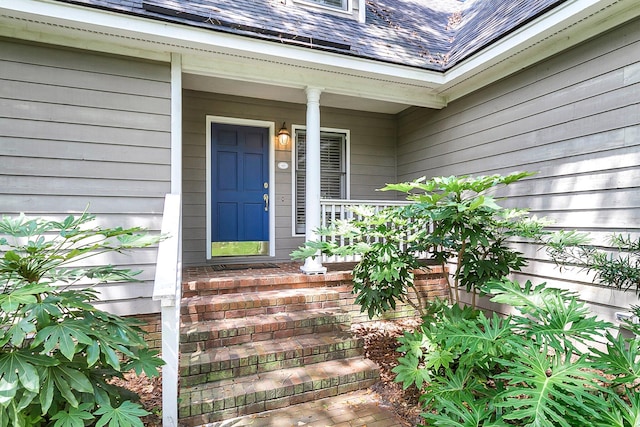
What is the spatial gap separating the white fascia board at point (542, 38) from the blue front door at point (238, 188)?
2851 mm

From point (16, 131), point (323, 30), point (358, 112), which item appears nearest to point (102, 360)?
point (16, 131)

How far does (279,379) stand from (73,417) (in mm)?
1406

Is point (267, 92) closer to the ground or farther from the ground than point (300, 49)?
closer to the ground

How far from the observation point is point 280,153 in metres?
5.26

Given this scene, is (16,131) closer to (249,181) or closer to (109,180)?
(109,180)

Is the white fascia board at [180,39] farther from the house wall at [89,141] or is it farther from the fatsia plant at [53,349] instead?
the fatsia plant at [53,349]

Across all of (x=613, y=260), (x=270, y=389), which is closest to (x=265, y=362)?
(x=270, y=389)

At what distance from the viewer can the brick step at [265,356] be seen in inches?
101

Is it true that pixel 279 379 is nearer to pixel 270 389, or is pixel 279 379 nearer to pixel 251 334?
pixel 270 389

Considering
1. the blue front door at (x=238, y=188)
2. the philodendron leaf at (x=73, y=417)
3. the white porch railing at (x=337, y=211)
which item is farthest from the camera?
the blue front door at (x=238, y=188)

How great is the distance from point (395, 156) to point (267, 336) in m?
4.02

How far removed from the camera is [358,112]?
18.6 feet

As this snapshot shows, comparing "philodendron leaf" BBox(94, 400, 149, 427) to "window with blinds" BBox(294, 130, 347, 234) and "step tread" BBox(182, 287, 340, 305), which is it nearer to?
"step tread" BBox(182, 287, 340, 305)

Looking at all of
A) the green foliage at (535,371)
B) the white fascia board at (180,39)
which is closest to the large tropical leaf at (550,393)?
the green foliage at (535,371)
